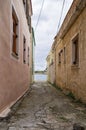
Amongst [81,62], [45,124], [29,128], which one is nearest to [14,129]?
[29,128]

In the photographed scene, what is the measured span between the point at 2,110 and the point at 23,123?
756 mm

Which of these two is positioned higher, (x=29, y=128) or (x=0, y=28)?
(x=0, y=28)

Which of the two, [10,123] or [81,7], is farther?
[81,7]

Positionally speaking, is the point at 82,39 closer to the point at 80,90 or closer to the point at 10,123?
the point at 80,90

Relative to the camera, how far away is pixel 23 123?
4.66 m

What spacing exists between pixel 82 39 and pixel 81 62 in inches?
32.0

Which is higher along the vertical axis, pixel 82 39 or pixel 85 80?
pixel 82 39

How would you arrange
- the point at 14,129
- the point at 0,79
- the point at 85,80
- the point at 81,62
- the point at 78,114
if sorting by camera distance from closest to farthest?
the point at 14,129 → the point at 0,79 → the point at 78,114 → the point at 85,80 → the point at 81,62

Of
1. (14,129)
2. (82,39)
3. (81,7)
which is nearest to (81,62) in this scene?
(82,39)

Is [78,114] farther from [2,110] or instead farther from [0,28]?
[0,28]

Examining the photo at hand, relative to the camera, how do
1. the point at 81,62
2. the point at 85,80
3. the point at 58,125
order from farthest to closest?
the point at 81,62 < the point at 85,80 < the point at 58,125

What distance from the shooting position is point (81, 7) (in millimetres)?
Answer: 7523

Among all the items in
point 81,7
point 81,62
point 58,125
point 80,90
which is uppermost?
point 81,7

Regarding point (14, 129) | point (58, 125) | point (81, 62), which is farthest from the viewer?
point (81, 62)
